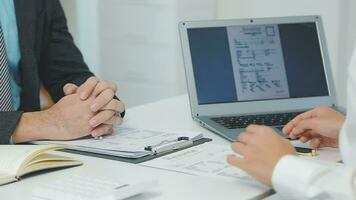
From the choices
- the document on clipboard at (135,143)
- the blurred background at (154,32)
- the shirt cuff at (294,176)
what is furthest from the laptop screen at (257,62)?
the blurred background at (154,32)

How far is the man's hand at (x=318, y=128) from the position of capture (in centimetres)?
130

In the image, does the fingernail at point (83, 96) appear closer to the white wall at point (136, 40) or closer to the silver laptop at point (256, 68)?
the silver laptop at point (256, 68)

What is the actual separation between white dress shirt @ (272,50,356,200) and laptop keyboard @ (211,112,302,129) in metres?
0.48

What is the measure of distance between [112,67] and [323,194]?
1.99m

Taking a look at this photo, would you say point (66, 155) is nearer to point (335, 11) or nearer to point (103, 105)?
point (103, 105)

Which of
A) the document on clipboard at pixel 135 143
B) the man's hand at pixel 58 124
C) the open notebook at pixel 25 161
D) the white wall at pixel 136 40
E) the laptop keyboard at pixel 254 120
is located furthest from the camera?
the white wall at pixel 136 40

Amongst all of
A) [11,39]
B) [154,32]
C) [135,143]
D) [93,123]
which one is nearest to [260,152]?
[135,143]

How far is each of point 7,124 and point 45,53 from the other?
519 millimetres

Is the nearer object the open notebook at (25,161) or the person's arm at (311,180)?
the person's arm at (311,180)

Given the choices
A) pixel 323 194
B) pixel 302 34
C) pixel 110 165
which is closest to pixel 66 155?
pixel 110 165

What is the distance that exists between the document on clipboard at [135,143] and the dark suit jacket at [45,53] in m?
0.39

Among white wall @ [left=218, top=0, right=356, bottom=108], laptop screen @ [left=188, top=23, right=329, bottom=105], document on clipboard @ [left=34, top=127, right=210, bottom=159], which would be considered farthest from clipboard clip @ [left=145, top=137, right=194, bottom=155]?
white wall @ [left=218, top=0, right=356, bottom=108]

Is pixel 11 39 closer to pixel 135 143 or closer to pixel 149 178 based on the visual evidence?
pixel 135 143

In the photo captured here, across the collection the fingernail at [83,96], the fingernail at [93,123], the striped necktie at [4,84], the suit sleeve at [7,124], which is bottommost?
the fingernail at [93,123]
